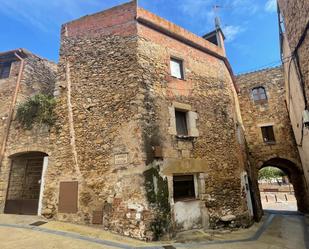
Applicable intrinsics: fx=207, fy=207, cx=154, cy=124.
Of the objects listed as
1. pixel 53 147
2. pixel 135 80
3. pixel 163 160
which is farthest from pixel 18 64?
pixel 163 160

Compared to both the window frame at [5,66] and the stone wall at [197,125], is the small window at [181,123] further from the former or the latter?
the window frame at [5,66]

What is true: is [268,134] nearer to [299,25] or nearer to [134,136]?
[299,25]

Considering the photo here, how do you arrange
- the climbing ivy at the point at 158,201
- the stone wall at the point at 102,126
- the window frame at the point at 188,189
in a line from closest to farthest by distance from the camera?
1. the climbing ivy at the point at 158,201
2. the stone wall at the point at 102,126
3. the window frame at the point at 188,189

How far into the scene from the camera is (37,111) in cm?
764

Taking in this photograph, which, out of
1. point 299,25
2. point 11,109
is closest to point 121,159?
point 11,109

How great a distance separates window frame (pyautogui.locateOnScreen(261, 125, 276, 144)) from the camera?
1270cm

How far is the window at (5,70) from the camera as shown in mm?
9203

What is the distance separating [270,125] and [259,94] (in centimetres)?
219

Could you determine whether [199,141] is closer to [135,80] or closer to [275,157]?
[135,80]

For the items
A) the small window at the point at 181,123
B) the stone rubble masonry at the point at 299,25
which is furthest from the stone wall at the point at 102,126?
the stone rubble masonry at the point at 299,25

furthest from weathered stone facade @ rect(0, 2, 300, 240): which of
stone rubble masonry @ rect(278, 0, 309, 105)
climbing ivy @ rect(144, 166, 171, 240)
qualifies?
stone rubble masonry @ rect(278, 0, 309, 105)

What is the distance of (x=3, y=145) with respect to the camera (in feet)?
25.5

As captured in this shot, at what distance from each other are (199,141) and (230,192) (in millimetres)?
2190

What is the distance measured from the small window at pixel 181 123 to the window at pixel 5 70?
25.5ft
